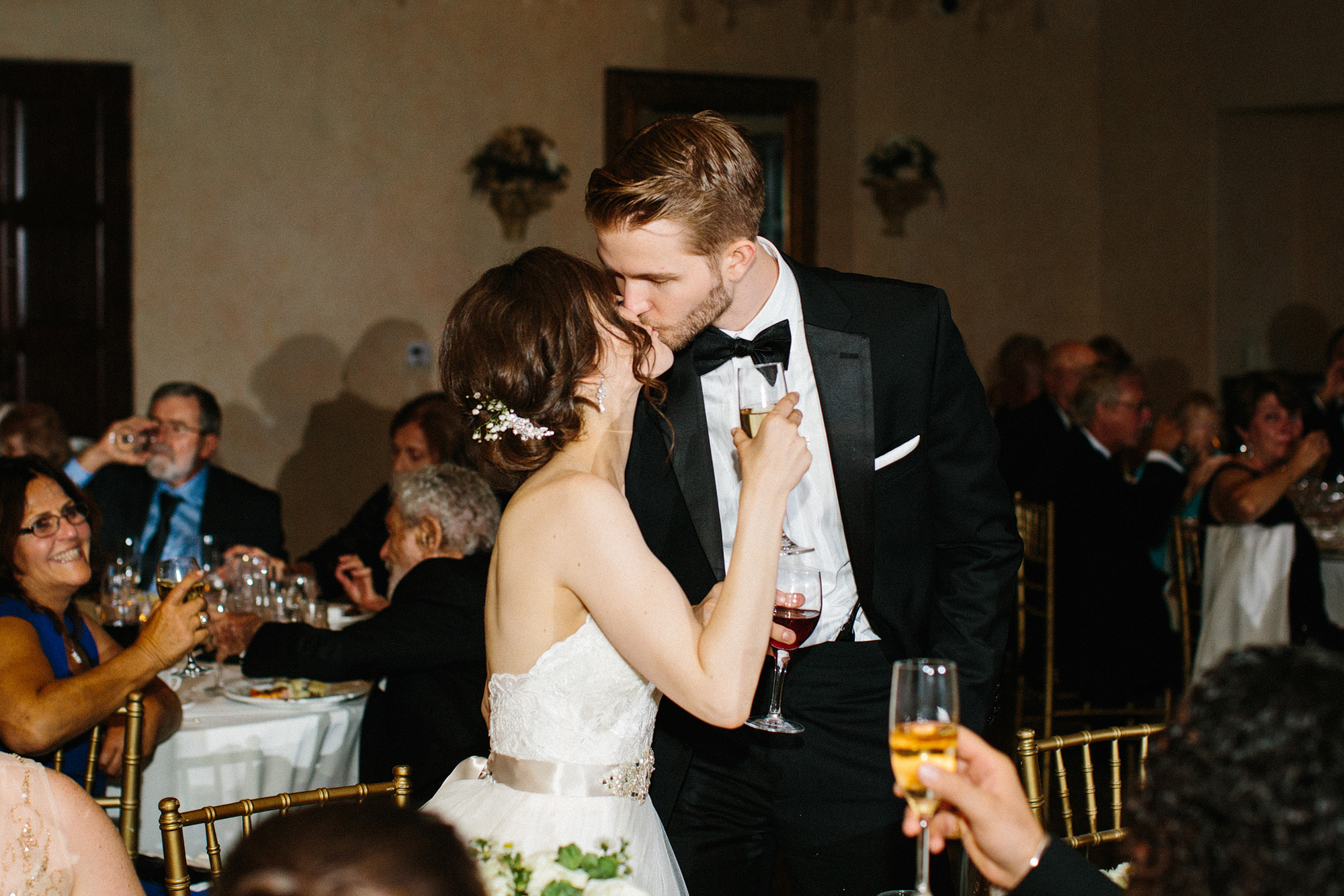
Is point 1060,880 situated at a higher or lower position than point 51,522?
lower

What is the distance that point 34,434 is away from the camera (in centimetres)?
497

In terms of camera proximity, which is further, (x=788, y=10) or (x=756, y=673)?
(x=788, y=10)

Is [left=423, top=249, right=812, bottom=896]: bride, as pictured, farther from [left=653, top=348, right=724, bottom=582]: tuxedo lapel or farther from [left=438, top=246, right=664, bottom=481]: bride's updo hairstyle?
[left=653, top=348, right=724, bottom=582]: tuxedo lapel

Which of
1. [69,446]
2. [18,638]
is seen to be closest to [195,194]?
[69,446]

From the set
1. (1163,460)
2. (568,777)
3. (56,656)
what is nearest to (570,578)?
(568,777)

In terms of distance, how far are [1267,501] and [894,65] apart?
420 cm

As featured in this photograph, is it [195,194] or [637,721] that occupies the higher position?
[195,194]

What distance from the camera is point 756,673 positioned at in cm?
168

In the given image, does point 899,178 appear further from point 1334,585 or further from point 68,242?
point 68,242

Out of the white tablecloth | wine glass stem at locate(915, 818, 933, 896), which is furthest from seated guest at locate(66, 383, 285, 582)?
the white tablecloth

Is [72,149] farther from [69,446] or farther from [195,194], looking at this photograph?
[69,446]

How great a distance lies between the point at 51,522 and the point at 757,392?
1799 mm

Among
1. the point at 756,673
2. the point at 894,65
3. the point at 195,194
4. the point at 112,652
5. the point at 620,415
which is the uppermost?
the point at 894,65

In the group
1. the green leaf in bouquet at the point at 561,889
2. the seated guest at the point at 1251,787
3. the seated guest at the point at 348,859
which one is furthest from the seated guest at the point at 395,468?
the seated guest at the point at 1251,787
